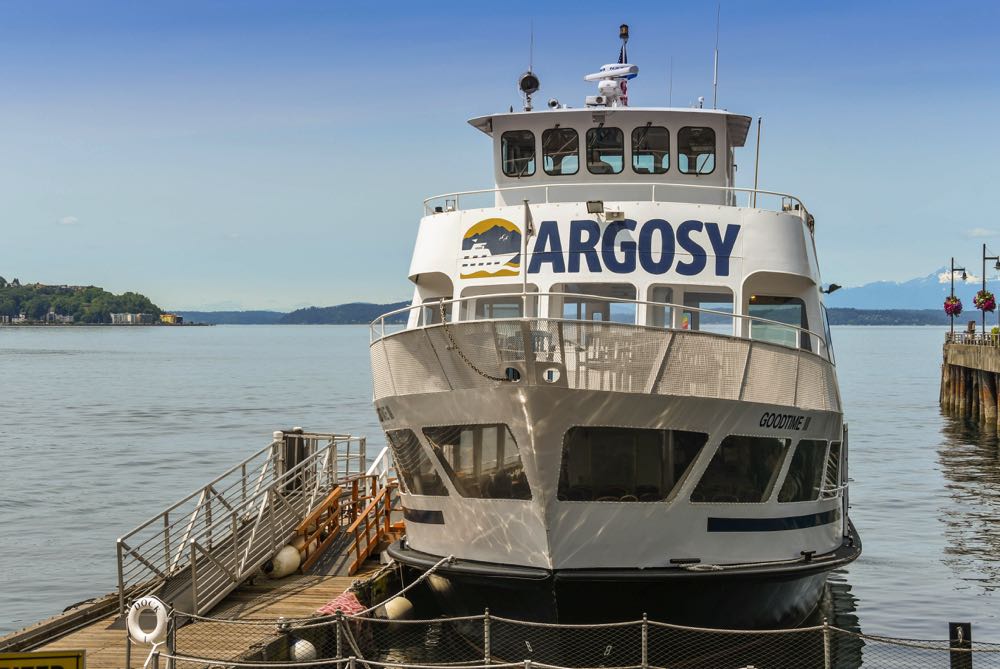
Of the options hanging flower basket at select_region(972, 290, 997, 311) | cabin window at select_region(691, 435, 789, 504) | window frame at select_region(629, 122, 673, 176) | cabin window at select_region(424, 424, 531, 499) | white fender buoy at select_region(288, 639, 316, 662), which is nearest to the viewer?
cabin window at select_region(424, 424, 531, 499)

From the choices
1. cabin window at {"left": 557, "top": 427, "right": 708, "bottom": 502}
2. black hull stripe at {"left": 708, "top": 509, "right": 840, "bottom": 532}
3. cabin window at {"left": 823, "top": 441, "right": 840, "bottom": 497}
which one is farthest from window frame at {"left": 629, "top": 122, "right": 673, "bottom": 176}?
cabin window at {"left": 557, "top": 427, "right": 708, "bottom": 502}

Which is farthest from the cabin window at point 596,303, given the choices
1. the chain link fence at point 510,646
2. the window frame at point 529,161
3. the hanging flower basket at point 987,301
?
the hanging flower basket at point 987,301

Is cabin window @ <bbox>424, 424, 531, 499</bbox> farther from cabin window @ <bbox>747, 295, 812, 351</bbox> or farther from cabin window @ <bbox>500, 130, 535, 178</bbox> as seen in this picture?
cabin window @ <bbox>500, 130, 535, 178</bbox>

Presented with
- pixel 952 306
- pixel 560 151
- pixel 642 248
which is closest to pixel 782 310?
pixel 642 248

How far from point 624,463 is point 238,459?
105 ft

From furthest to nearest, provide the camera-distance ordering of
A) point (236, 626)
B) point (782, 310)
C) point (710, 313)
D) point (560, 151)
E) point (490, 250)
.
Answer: point (560, 151)
point (782, 310)
point (490, 250)
point (236, 626)
point (710, 313)

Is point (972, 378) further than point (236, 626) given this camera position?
Yes

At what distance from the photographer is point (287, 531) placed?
16828mm

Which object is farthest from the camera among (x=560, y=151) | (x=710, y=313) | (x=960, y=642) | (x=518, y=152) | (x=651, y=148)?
(x=518, y=152)

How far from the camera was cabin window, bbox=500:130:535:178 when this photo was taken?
16.8m

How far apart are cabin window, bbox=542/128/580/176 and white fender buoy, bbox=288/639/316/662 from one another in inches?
280

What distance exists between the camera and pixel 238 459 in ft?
140

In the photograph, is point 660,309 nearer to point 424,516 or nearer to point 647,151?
point 647,151

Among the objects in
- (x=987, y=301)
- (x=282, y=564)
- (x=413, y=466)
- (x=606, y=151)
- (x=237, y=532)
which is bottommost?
(x=282, y=564)
